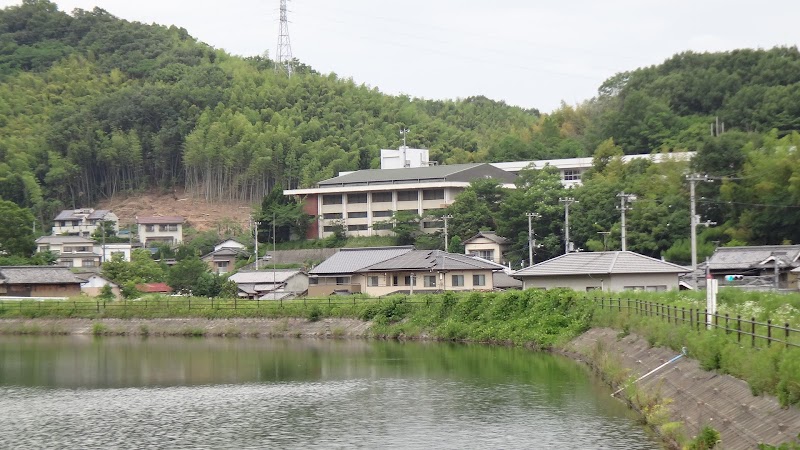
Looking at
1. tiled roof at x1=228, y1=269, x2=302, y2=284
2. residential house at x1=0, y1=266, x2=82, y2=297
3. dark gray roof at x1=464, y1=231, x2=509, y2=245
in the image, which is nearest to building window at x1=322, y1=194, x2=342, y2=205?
dark gray roof at x1=464, y1=231, x2=509, y2=245

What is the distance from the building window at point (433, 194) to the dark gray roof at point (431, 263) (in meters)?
19.0

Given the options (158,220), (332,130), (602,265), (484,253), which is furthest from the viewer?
(332,130)

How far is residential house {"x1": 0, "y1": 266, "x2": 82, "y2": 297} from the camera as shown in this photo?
5534 centimetres

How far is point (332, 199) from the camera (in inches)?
2955

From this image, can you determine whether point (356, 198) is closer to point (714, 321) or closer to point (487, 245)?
point (487, 245)

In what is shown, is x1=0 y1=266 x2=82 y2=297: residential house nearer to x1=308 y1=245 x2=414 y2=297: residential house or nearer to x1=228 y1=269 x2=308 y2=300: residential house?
x1=228 y1=269 x2=308 y2=300: residential house

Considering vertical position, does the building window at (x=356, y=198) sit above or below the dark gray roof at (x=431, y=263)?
above

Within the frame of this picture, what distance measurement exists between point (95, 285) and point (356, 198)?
2020cm

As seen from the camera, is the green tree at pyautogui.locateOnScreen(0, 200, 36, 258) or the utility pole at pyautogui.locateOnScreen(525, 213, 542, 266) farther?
the green tree at pyautogui.locateOnScreen(0, 200, 36, 258)

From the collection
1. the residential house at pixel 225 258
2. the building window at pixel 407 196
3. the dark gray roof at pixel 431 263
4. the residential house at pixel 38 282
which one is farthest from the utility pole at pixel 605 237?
the residential house at pixel 38 282

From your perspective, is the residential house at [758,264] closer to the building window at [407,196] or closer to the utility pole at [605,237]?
the utility pole at [605,237]

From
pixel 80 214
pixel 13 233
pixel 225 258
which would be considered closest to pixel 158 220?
pixel 80 214

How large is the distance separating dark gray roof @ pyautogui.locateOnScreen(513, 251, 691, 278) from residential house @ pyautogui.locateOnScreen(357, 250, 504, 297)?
7663 millimetres

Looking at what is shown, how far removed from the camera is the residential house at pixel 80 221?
86.9 meters
